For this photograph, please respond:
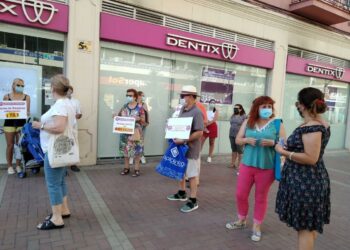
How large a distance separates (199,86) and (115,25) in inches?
123

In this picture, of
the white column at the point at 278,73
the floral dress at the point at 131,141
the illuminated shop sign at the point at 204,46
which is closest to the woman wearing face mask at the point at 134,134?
the floral dress at the point at 131,141

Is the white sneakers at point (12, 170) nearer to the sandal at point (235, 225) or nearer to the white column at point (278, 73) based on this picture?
the sandal at point (235, 225)

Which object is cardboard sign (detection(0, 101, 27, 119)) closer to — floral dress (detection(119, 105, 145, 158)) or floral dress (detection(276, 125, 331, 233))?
floral dress (detection(119, 105, 145, 158))

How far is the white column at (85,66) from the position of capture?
6836mm

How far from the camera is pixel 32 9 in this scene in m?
6.30

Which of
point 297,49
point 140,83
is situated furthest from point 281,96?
point 140,83

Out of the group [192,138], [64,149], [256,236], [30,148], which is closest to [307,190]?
[256,236]

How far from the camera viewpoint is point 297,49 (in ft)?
37.6

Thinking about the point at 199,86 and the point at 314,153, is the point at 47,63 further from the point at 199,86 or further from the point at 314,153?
the point at 314,153

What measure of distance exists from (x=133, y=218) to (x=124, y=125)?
2497 mm

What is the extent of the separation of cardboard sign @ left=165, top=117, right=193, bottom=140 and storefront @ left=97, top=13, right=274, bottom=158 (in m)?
3.45

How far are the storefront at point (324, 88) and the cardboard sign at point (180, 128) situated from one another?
7.75 metres

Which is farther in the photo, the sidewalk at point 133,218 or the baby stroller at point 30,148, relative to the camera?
the baby stroller at point 30,148

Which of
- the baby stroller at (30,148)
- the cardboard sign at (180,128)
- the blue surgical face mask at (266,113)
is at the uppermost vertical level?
the blue surgical face mask at (266,113)
